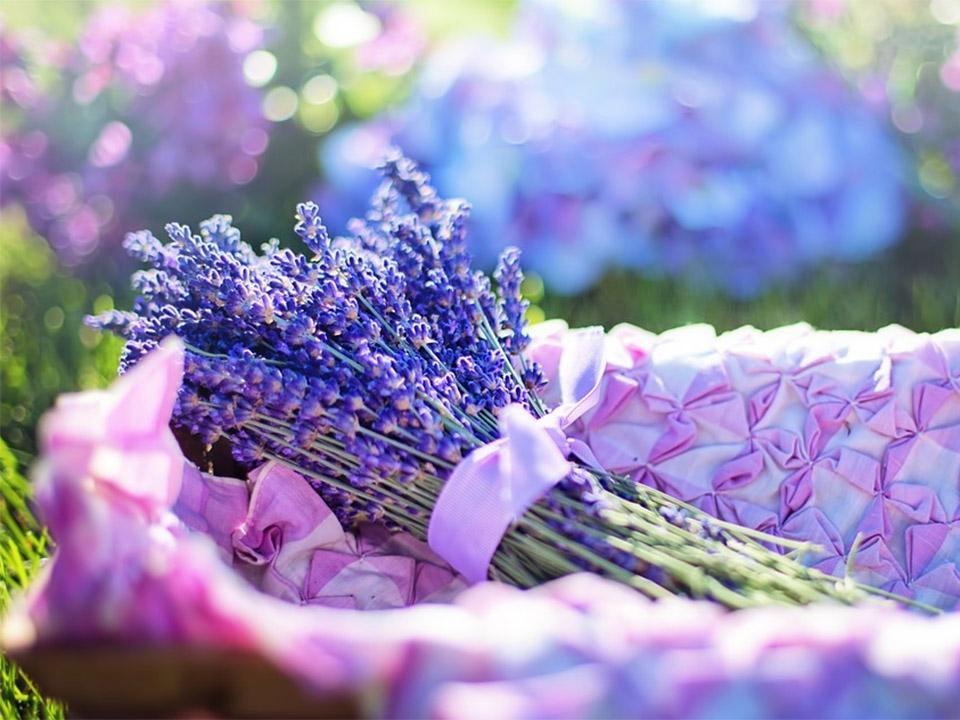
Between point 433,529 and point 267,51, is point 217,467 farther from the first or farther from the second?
point 267,51

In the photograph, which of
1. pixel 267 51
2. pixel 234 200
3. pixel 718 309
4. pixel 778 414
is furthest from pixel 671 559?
pixel 267 51

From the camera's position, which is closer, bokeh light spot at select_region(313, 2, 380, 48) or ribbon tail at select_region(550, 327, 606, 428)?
ribbon tail at select_region(550, 327, 606, 428)

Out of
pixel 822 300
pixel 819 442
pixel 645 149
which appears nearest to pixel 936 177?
pixel 822 300

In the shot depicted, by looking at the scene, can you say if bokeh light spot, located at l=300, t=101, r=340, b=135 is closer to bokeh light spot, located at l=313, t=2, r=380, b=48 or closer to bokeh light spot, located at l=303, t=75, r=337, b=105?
bokeh light spot, located at l=303, t=75, r=337, b=105

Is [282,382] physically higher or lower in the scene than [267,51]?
lower

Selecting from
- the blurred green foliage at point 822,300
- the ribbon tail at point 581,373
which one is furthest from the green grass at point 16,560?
the blurred green foliage at point 822,300

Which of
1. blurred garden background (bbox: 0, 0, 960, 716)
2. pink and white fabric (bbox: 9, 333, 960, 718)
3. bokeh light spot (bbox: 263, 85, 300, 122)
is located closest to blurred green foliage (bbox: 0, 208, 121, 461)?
blurred garden background (bbox: 0, 0, 960, 716)

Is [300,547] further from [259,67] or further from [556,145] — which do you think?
[259,67]
